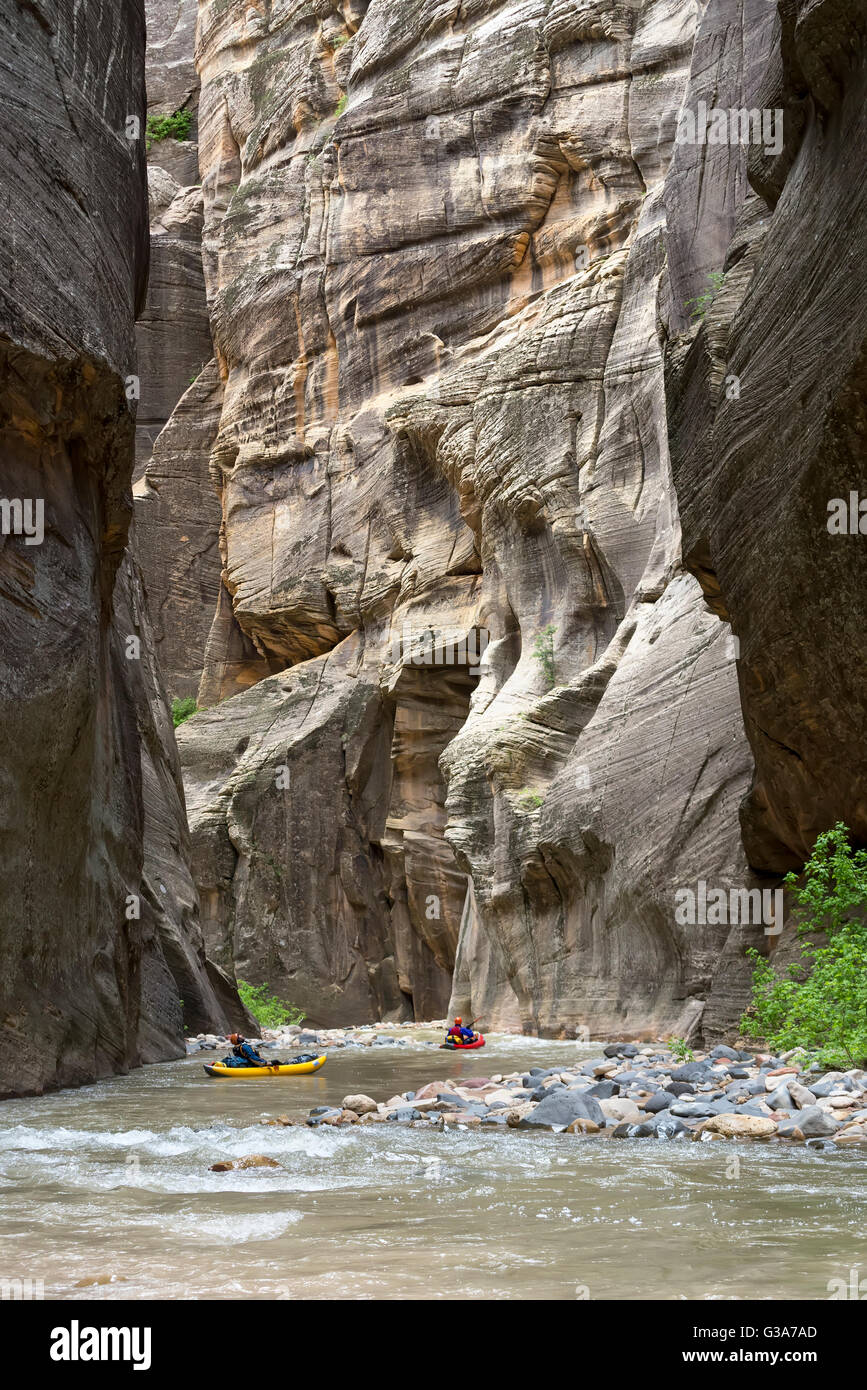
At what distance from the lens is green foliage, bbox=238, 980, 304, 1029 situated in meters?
29.5

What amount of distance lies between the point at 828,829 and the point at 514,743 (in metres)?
12.7

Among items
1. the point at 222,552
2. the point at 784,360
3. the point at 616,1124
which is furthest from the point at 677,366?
the point at 222,552

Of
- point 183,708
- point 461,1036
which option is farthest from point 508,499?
point 183,708

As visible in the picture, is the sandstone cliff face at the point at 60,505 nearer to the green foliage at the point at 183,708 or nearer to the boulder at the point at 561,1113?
the boulder at the point at 561,1113

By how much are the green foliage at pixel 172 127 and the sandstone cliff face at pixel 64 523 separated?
38507mm

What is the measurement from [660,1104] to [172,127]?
50.9 m

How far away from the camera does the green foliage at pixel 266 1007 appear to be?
29.5 m

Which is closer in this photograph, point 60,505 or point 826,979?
point 826,979

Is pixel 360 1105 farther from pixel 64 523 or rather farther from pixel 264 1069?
pixel 64 523

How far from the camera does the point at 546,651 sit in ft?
90.0

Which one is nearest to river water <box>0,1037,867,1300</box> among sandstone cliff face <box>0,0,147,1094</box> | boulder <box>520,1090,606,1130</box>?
boulder <box>520,1090,606,1130</box>

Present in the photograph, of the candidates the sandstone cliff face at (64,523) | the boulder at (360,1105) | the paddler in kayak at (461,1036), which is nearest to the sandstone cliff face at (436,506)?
the paddler in kayak at (461,1036)

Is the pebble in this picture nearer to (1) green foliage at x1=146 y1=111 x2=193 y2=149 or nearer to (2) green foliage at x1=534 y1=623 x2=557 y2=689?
(2) green foliage at x1=534 y1=623 x2=557 y2=689

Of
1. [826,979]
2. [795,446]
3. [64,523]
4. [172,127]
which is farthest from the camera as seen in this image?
[172,127]
